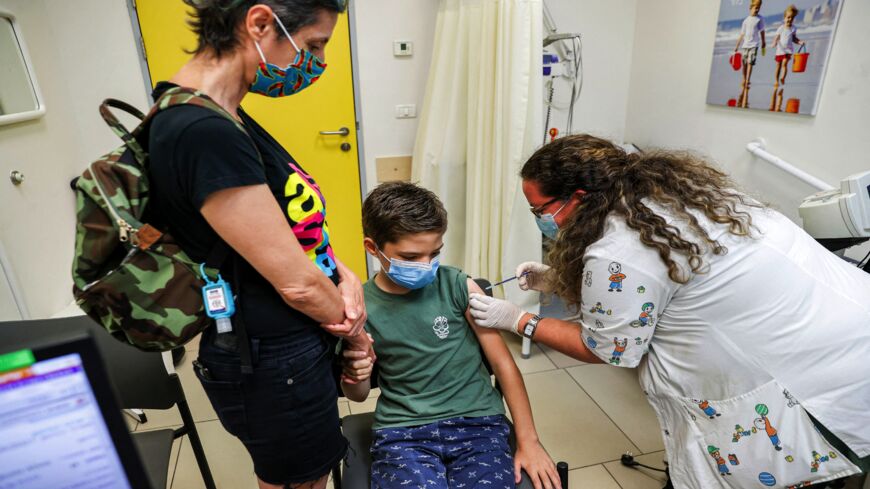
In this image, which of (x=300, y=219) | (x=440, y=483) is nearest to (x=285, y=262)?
(x=300, y=219)

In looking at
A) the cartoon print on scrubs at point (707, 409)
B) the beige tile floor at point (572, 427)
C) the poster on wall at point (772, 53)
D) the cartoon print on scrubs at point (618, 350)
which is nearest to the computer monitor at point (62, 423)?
the cartoon print on scrubs at point (618, 350)

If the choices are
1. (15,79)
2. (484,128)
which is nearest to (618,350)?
(484,128)

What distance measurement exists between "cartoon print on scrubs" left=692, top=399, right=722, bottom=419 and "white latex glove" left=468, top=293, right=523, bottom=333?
1.60 feet

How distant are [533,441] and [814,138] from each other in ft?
5.45

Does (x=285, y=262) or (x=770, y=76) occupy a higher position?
(x=770, y=76)

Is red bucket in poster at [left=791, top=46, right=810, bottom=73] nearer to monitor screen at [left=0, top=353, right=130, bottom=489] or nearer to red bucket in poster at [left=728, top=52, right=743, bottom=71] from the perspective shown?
red bucket in poster at [left=728, top=52, right=743, bottom=71]

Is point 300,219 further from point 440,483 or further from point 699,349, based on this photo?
point 699,349

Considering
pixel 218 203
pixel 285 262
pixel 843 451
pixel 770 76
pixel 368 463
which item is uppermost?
pixel 770 76

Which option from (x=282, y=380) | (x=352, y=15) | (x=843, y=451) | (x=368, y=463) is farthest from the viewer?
(x=352, y=15)

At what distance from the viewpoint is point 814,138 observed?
189 centimetres

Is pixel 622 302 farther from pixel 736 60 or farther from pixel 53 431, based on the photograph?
pixel 736 60

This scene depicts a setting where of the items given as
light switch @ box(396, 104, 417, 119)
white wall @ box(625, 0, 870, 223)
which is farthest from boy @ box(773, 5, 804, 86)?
light switch @ box(396, 104, 417, 119)

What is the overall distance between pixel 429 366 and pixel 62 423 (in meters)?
0.95

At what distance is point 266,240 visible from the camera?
2.57ft
